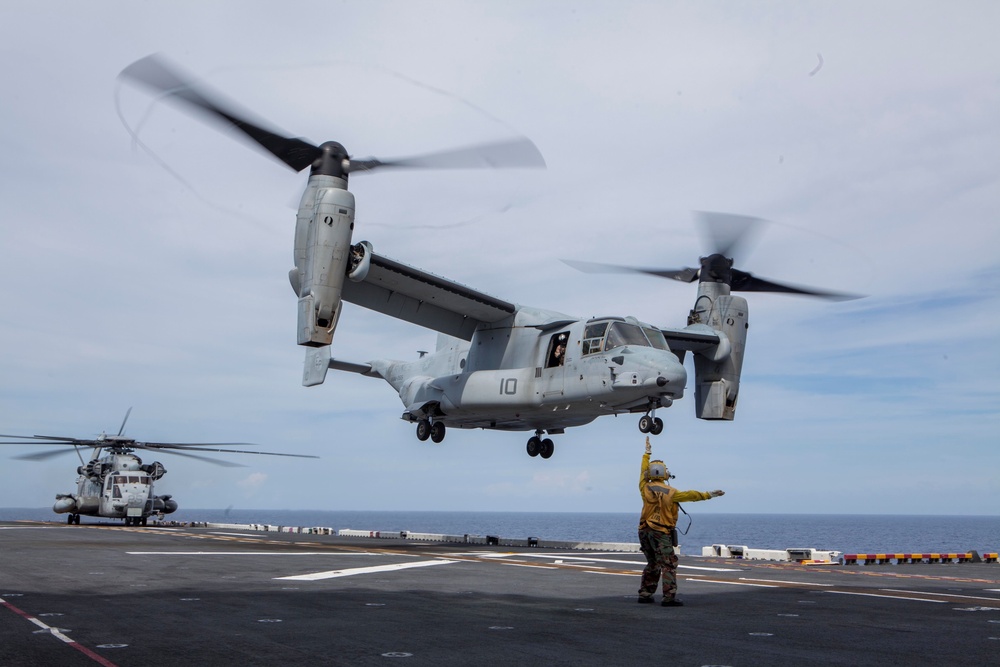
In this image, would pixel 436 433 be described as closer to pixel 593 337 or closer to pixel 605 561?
pixel 593 337

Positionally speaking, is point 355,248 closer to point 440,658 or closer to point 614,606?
point 614,606

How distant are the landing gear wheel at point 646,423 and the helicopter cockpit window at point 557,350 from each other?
2.94 metres

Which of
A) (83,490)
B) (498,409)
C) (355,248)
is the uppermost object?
(355,248)

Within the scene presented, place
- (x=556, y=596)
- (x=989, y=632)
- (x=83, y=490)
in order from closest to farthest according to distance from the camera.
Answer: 1. (x=989, y=632)
2. (x=556, y=596)
3. (x=83, y=490)

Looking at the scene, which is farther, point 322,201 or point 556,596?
point 322,201

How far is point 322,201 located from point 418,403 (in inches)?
397

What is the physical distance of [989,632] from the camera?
9.01 metres

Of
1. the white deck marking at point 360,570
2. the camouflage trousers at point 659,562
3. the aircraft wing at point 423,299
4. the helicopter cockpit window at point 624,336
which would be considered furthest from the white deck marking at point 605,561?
the aircraft wing at point 423,299

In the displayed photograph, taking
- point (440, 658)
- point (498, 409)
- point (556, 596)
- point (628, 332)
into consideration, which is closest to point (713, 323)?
point (628, 332)

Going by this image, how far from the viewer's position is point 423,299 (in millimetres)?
29062

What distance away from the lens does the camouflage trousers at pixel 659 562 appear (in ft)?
37.4

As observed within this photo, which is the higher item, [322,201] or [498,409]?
[322,201]

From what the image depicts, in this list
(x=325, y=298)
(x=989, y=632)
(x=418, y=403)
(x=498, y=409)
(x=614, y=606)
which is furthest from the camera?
(x=418, y=403)

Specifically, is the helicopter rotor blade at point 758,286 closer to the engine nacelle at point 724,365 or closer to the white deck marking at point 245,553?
the engine nacelle at point 724,365
